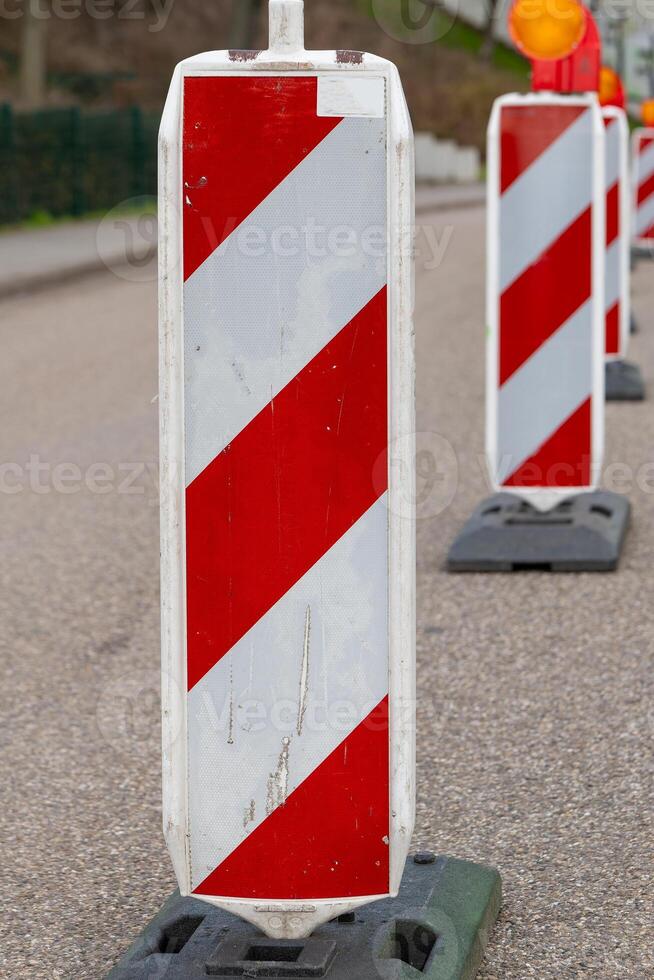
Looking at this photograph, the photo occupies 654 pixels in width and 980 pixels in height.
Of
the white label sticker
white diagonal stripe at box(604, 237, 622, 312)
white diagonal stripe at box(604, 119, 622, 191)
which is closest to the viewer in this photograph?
the white label sticker

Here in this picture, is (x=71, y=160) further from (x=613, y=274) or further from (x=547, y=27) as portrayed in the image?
(x=547, y=27)

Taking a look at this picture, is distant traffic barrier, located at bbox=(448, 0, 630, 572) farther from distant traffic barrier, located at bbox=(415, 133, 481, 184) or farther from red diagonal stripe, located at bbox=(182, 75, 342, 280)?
distant traffic barrier, located at bbox=(415, 133, 481, 184)

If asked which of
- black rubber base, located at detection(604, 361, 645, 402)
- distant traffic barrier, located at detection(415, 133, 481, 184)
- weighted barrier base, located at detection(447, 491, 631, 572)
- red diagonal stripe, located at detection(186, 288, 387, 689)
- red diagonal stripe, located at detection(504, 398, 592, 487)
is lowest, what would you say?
distant traffic barrier, located at detection(415, 133, 481, 184)

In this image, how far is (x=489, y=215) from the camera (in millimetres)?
5219

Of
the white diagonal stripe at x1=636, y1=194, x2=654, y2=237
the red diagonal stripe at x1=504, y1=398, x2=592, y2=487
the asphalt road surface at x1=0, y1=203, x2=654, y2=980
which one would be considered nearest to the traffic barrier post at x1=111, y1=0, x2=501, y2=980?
the asphalt road surface at x1=0, y1=203, x2=654, y2=980

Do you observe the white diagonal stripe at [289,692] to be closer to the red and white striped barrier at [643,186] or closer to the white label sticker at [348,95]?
the white label sticker at [348,95]

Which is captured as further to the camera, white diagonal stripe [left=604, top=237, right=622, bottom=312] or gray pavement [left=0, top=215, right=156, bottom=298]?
gray pavement [left=0, top=215, right=156, bottom=298]

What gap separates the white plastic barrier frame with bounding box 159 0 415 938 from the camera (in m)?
2.21

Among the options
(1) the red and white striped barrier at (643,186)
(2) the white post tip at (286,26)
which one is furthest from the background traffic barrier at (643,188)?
(2) the white post tip at (286,26)

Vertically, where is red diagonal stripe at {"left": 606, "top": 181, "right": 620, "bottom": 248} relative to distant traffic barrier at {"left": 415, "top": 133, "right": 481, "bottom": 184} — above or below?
above

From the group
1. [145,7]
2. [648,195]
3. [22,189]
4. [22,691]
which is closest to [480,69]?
[145,7]

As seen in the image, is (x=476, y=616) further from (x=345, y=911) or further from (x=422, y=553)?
(x=345, y=911)

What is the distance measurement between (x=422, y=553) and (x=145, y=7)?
140 ft

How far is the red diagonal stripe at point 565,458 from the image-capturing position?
5.25 metres
